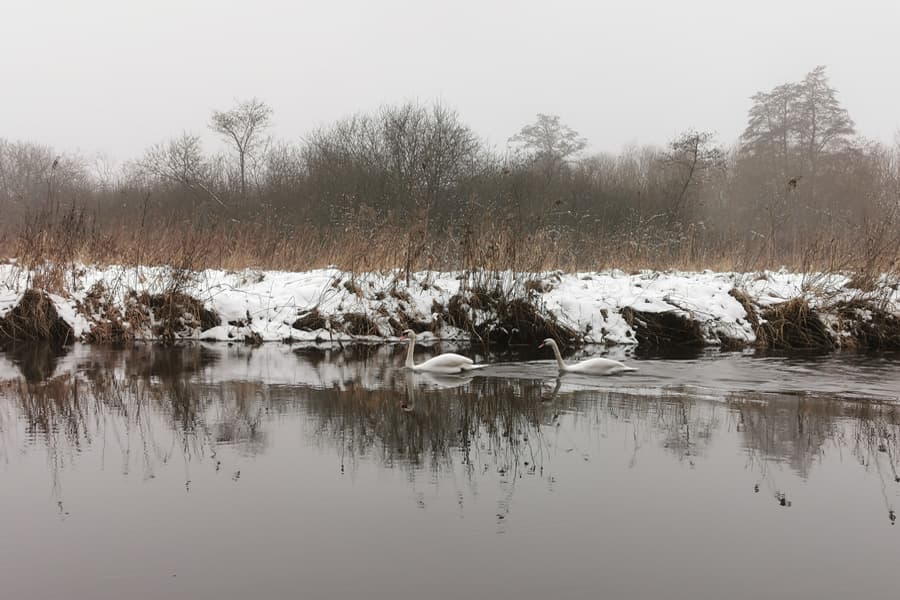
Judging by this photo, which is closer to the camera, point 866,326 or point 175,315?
point 866,326

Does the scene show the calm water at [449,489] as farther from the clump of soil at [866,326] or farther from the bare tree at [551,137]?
the bare tree at [551,137]

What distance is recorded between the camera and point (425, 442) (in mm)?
5844

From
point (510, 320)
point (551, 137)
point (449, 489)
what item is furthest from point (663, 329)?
point (551, 137)

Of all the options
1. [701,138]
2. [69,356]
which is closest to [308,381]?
[69,356]

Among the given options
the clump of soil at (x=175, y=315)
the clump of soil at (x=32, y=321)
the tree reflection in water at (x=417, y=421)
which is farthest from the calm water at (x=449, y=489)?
the clump of soil at (x=32, y=321)

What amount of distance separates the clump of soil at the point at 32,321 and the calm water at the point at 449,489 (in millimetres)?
4166

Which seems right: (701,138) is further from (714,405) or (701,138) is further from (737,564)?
(737,564)

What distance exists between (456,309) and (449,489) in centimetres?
831

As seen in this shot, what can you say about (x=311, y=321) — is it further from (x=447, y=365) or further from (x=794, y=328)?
(x=794, y=328)

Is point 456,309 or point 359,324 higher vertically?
point 456,309

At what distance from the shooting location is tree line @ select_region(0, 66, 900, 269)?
66.1 feet

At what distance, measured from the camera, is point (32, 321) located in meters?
12.2

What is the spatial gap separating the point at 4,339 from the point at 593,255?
1162 cm

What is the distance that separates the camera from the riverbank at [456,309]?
12.1m
